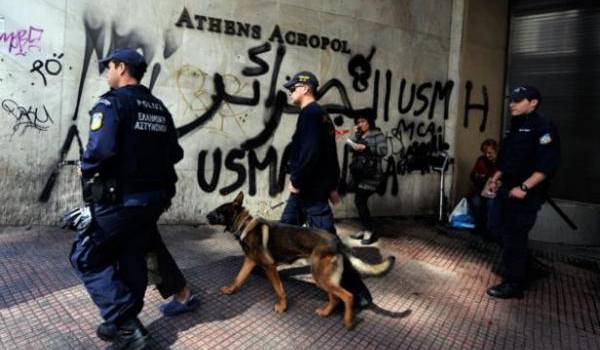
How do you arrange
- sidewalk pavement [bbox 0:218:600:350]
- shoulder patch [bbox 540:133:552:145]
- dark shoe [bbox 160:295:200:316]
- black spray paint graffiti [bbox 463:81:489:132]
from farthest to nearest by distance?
black spray paint graffiti [bbox 463:81:489:132] < shoulder patch [bbox 540:133:552:145] < dark shoe [bbox 160:295:200:316] < sidewalk pavement [bbox 0:218:600:350]

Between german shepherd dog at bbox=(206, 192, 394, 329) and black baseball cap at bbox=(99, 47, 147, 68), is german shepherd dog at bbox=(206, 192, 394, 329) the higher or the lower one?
the lower one

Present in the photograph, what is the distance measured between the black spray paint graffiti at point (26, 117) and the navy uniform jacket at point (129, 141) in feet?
9.95

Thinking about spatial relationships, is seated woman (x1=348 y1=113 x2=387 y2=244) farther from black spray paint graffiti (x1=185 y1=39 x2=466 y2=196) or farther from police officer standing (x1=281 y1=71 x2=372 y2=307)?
police officer standing (x1=281 y1=71 x2=372 y2=307)

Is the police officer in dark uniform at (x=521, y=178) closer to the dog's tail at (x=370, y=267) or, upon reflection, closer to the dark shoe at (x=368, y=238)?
the dog's tail at (x=370, y=267)

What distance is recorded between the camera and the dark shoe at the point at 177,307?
3461 mm

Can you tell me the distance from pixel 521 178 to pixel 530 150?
0.86ft

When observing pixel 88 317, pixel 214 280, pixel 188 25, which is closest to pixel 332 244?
pixel 214 280

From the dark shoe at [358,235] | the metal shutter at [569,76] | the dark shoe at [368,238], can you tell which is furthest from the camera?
the metal shutter at [569,76]

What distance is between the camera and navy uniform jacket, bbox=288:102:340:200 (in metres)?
3.81

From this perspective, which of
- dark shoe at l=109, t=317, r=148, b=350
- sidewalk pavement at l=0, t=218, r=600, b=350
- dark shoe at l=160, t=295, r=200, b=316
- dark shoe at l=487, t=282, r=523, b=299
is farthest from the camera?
dark shoe at l=487, t=282, r=523, b=299

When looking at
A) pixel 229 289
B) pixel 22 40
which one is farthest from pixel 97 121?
pixel 22 40

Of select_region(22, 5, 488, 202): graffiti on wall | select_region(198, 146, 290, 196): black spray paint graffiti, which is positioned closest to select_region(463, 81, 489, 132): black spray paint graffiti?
select_region(22, 5, 488, 202): graffiti on wall

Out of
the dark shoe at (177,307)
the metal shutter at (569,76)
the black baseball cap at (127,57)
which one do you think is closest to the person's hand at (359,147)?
the dark shoe at (177,307)

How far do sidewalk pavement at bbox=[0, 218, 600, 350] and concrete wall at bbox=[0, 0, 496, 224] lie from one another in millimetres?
893
